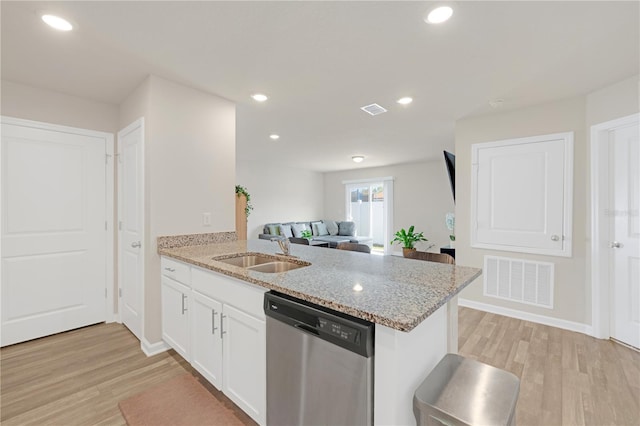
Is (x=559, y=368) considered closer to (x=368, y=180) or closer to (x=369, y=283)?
(x=369, y=283)

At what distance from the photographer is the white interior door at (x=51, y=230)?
254 cm

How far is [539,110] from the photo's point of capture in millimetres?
A: 3109

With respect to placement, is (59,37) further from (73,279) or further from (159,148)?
(73,279)

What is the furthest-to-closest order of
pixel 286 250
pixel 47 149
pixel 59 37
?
pixel 47 149
pixel 286 250
pixel 59 37

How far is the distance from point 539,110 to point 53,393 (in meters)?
5.02

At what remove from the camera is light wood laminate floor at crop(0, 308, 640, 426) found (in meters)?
1.77

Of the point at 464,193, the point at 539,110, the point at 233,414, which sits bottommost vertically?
the point at 233,414

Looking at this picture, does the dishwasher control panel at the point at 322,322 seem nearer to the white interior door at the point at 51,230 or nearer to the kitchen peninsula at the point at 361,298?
the kitchen peninsula at the point at 361,298

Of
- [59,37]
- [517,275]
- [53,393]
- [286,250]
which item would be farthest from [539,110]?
[53,393]

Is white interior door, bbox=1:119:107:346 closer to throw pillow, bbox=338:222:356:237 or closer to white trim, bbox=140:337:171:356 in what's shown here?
white trim, bbox=140:337:171:356

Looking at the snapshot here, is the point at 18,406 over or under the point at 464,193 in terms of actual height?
under

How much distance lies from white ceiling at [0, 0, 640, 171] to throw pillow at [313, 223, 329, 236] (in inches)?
201

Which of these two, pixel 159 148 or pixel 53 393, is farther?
pixel 159 148

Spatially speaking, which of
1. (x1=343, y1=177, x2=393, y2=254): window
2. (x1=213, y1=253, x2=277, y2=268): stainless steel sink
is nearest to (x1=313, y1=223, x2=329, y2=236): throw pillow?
(x1=343, y1=177, x2=393, y2=254): window
